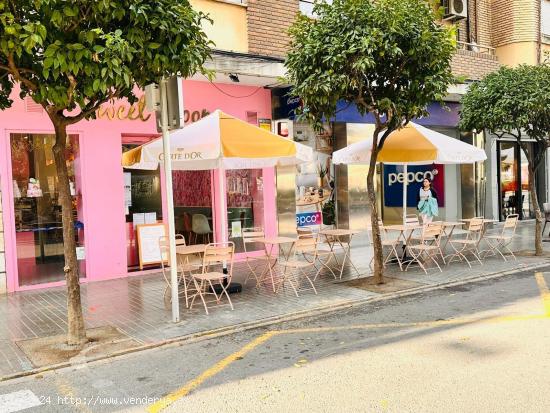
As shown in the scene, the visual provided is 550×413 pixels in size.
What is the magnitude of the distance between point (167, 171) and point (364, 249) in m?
7.33

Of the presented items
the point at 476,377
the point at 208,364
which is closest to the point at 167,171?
the point at 208,364

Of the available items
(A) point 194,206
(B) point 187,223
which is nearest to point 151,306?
(B) point 187,223

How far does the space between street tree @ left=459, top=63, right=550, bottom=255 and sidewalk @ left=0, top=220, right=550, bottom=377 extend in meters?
2.75

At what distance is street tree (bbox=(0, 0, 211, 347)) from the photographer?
16.0 feet

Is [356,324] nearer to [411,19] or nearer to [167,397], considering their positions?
[167,397]

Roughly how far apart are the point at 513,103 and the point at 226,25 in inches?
230

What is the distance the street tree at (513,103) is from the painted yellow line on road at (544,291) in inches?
88.0

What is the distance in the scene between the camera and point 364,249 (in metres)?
12.8

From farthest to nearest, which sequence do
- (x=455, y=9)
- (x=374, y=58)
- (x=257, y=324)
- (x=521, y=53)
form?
(x=521, y=53) → (x=455, y=9) → (x=374, y=58) → (x=257, y=324)

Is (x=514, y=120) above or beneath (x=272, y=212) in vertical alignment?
above

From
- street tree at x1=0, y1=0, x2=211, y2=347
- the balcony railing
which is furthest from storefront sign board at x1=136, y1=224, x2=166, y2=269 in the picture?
the balcony railing

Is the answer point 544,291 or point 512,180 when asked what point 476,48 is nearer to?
point 512,180

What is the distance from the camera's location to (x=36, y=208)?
918 centimetres

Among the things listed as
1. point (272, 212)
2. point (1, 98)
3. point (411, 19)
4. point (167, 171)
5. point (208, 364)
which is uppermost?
point (411, 19)
